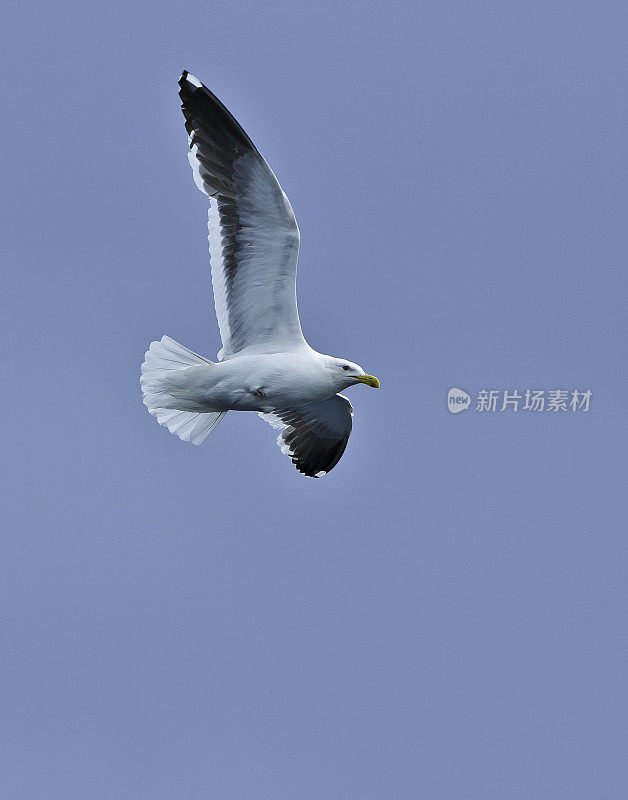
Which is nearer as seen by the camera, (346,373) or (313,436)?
(346,373)

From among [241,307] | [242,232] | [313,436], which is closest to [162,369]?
[241,307]

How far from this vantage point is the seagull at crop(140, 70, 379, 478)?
507 inches

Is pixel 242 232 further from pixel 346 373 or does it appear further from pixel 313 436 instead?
pixel 313 436

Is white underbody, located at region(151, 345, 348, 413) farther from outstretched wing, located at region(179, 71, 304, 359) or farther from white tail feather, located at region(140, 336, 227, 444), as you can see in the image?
outstretched wing, located at region(179, 71, 304, 359)

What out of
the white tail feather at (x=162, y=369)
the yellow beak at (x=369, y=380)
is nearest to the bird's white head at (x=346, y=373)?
the yellow beak at (x=369, y=380)

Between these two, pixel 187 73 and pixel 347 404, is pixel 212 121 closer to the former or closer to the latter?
pixel 187 73

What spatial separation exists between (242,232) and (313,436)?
2.96m

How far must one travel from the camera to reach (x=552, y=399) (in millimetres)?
18203

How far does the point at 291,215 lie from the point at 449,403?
5186 millimetres

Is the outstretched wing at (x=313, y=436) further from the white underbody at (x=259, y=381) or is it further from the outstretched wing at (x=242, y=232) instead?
the outstretched wing at (x=242, y=232)

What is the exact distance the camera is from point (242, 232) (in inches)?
520

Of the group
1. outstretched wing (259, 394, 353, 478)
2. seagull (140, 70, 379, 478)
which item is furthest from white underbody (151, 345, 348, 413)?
outstretched wing (259, 394, 353, 478)

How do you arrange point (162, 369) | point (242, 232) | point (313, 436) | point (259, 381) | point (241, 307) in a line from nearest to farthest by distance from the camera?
point (242, 232) < point (259, 381) < point (241, 307) < point (162, 369) < point (313, 436)

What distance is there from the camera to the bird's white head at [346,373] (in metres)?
13.6
